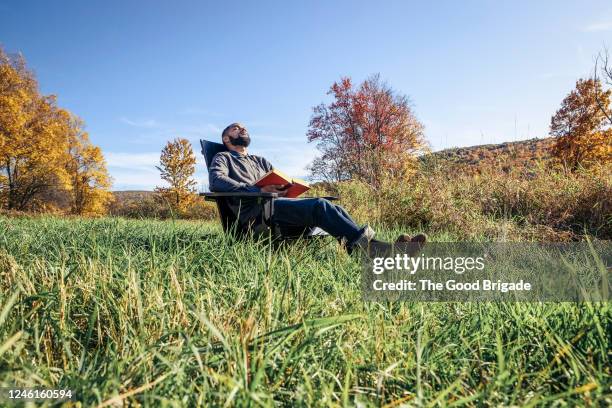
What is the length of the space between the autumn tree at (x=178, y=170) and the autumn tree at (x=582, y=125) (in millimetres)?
22269

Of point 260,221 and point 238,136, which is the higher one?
point 238,136

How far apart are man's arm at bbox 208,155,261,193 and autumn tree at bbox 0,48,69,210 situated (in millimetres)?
17309

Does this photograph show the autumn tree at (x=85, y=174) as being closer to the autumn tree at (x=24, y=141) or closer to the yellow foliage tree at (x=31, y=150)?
the yellow foliage tree at (x=31, y=150)

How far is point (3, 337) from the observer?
1.23 metres

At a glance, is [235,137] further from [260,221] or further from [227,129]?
[260,221]

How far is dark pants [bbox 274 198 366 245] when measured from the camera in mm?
3127

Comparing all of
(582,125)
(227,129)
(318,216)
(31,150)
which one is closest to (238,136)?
(227,129)

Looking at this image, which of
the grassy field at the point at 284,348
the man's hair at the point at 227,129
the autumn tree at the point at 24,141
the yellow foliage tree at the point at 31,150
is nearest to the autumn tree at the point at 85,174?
the yellow foliage tree at the point at 31,150

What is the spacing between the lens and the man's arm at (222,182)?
352 cm

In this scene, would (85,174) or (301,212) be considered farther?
(85,174)

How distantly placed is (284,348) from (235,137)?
357 centimetres

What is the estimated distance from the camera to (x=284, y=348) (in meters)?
1.18

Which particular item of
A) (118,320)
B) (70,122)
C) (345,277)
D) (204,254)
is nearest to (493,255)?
(345,277)

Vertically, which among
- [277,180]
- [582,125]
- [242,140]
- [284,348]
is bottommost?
[284,348]
